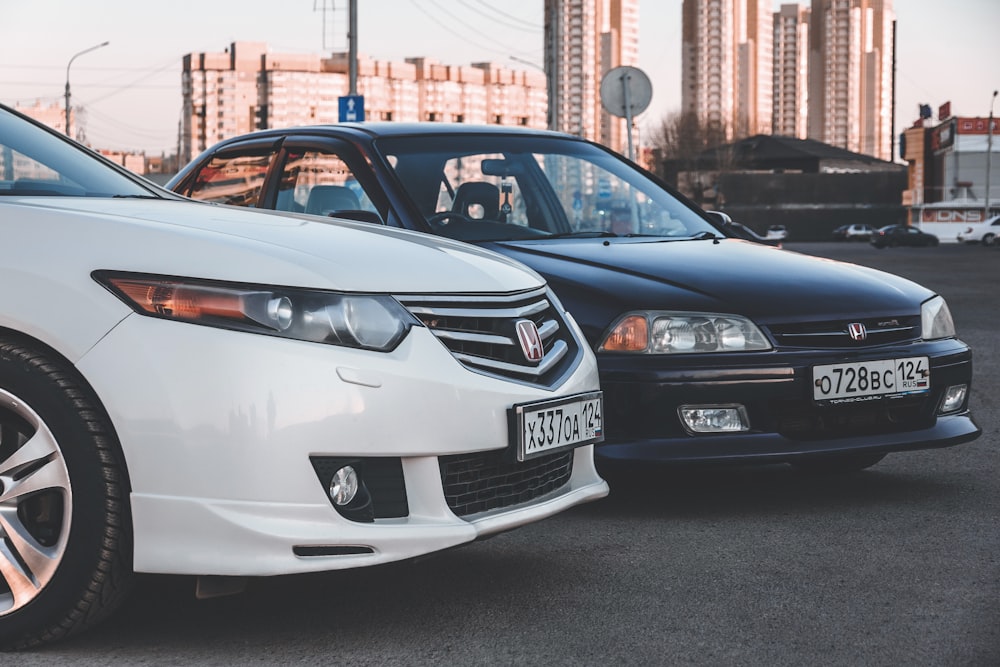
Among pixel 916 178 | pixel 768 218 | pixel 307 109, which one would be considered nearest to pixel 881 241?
pixel 768 218

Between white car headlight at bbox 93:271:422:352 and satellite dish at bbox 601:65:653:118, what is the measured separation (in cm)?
913

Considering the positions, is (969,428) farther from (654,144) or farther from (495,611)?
(654,144)

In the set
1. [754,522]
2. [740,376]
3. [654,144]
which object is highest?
[654,144]

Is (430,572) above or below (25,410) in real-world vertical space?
below

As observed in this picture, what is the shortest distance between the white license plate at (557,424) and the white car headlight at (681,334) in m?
0.81

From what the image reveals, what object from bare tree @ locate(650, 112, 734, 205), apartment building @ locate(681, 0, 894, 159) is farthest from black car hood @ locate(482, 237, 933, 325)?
apartment building @ locate(681, 0, 894, 159)

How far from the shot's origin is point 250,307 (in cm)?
307

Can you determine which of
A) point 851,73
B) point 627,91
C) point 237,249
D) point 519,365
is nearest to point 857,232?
point 851,73

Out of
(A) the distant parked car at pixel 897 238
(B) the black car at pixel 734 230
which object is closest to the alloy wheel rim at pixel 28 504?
(B) the black car at pixel 734 230

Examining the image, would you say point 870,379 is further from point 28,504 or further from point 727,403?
point 28,504

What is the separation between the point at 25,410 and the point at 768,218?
291 ft

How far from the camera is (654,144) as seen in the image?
91500 mm

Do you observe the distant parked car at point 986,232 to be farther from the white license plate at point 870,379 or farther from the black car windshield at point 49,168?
the black car windshield at point 49,168

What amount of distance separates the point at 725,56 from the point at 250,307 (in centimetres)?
11793
